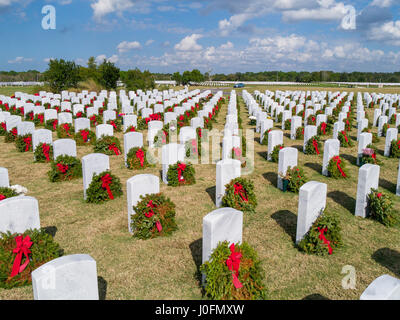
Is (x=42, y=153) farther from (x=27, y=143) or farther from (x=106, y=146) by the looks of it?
(x=106, y=146)

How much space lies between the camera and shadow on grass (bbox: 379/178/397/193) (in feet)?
31.1

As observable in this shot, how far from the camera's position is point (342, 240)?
258 inches

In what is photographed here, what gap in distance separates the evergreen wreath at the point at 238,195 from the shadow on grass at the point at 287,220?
23.9 inches

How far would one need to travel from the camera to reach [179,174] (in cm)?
964

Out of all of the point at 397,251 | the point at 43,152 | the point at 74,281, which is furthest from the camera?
the point at 43,152

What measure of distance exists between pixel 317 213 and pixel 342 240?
80 cm

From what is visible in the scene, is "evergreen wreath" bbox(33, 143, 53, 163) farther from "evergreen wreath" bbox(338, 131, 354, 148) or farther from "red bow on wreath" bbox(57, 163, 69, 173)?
"evergreen wreath" bbox(338, 131, 354, 148)

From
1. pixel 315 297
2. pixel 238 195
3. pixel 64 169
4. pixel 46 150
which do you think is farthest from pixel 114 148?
pixel 315 297

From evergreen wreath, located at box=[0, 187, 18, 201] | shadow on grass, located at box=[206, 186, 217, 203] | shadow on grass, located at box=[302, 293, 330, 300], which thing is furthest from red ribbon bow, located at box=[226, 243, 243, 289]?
evergreen wreath, located at box=[0, 187, 18, 201]

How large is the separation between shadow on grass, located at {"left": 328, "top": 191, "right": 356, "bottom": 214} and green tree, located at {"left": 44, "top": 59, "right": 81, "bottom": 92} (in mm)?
31215

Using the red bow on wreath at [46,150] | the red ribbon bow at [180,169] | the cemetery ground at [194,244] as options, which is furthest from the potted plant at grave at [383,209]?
the red bow on wreath at [46,150]

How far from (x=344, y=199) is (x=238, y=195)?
2999mm
